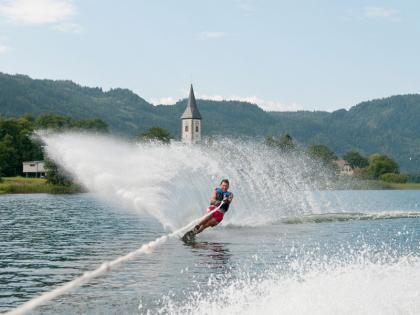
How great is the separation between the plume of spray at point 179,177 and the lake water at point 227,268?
1763 millimetres

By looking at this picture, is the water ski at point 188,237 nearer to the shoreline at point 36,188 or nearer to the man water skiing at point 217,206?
the man water skiing at point 217,206

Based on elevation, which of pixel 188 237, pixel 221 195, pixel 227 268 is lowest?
pixel 227 268

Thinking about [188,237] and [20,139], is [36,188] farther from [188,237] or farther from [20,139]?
[188,237]

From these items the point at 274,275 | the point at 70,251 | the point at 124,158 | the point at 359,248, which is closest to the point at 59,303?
the point at 274,275

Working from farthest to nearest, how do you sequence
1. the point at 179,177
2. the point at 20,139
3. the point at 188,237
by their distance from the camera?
the point at 20,139, the point at 179,177, the point at 188,237

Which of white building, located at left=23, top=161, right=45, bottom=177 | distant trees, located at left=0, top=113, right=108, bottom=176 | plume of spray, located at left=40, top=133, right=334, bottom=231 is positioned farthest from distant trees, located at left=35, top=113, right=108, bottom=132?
plume of spray, located at left=40, top=133, right=334, bottom=231

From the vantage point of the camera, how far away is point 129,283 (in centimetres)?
1853

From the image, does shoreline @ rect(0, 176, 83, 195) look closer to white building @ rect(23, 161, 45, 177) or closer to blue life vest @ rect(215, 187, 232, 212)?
white building @ rect(23, 161, 45, 177)

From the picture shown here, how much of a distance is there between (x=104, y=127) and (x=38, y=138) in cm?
1613

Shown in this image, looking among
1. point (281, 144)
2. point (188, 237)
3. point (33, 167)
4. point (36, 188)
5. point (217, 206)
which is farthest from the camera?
point (281, 144)

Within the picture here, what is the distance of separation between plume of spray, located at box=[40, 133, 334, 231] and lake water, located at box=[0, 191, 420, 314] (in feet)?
5.78

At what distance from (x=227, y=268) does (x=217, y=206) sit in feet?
20.1

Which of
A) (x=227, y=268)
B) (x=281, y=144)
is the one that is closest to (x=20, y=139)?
(x=281, y=144)

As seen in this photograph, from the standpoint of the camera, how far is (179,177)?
119 ft
